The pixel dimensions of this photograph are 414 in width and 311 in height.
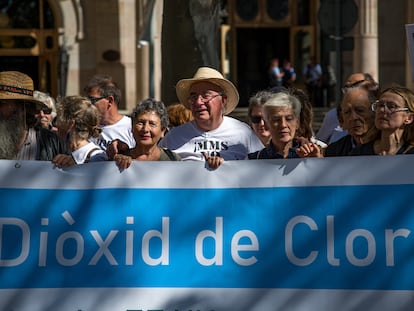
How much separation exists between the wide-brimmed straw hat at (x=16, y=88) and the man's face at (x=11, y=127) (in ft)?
0.16

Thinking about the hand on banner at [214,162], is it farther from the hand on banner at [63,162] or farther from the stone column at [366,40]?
the stone column at [366,40]

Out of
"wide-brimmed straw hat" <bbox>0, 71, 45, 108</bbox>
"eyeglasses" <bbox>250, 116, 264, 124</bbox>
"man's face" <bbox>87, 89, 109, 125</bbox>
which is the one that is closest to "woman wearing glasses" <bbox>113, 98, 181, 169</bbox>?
"wide-brimmed straw hat" <bbox>0, 71, 45, 108</bbox>

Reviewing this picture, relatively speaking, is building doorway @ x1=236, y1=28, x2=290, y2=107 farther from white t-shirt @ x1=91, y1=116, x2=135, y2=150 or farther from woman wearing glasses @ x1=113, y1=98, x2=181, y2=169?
A: woman wearing glasses @ x1=113, y1=98, x2=181, y2=169

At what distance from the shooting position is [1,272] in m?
5.92

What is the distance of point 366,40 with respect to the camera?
28.8 meters

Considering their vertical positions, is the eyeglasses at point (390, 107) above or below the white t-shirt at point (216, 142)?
above

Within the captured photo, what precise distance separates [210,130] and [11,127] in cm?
137

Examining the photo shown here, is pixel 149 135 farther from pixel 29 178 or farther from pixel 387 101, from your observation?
pixel 387 101

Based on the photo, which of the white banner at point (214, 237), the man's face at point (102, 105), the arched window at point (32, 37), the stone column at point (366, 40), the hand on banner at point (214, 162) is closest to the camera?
the white banner at point (214, 237)

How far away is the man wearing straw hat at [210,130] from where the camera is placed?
24.3ft

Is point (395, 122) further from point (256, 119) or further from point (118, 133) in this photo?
point (118, 133)

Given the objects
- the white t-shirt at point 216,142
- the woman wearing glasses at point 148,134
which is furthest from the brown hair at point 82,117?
the woman wearing glasses at point 148,134

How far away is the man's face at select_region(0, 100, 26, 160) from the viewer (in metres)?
6.71

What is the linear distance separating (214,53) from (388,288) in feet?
17.9
